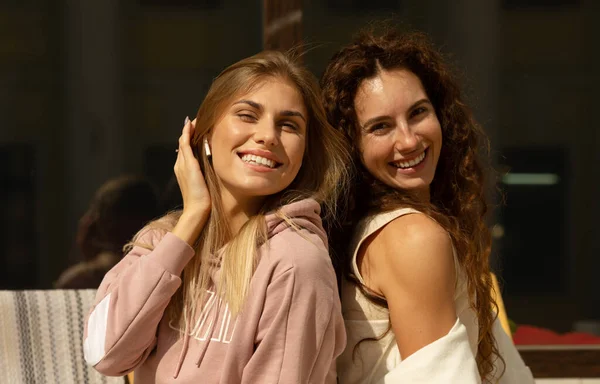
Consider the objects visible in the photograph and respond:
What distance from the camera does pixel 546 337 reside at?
4688 millimetres

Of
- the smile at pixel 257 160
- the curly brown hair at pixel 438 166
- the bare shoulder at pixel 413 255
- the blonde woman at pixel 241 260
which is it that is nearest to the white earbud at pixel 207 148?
the blonde woman at pixel 241 260

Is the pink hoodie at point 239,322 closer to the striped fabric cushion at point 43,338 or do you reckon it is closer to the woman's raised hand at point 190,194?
the woman's raised hand at point 190,194

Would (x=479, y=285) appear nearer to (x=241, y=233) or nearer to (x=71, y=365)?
(x=241, y=233)

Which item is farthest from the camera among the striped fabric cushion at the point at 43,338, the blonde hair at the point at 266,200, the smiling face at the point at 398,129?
the striped fabric cushion at the point at 43,338

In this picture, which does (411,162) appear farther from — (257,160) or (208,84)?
(208,84)

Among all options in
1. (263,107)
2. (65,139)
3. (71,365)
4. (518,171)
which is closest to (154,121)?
(65,139)

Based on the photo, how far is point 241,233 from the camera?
2.33 m

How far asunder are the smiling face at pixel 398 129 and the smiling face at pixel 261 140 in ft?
0.81

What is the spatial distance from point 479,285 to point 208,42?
7.85 ft

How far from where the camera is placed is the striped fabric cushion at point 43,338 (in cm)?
316

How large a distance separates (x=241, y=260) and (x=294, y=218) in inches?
7.1

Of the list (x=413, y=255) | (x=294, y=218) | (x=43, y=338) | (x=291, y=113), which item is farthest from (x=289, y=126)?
(x=43, y=338)

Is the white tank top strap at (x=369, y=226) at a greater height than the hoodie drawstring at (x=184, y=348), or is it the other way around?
the white tank top strap at (x=369, y=226)

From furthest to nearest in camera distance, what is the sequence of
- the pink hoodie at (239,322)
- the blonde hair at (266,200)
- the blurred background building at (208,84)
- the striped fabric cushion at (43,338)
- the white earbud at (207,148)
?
the blurred background building at (208,84), the striped fabric cushion at (43,338), the white earbud at (207,148), the blonde hair at (266,200), the pink hoodie at (239,322)
